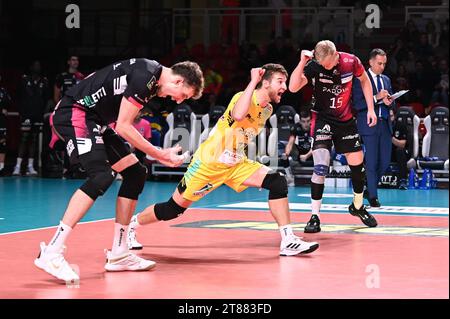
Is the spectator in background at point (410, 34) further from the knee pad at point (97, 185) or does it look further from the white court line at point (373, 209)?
the knee pad at point (97, 185)

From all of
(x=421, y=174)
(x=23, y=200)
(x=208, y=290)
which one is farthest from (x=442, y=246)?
(x=421, y=174)

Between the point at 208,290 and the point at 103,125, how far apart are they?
1.66m

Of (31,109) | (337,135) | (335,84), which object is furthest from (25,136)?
(335,84)

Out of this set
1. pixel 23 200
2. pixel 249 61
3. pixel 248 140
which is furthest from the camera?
pixel 249 61

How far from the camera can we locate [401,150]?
1733 centimetres

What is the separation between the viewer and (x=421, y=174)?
17656 millimetres

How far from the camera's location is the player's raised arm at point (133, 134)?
690cm

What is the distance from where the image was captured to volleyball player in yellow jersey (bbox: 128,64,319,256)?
8195 mm

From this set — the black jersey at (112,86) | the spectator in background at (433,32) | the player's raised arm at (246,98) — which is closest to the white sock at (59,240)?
the black jersey at (112,86)

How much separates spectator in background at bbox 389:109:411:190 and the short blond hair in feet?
25.9

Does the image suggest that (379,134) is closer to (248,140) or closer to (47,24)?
(248,140)

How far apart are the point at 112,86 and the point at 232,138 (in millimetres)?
1533

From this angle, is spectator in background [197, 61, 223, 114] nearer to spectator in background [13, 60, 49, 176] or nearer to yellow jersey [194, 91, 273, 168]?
spectator in background [13, 60, 49, 176]

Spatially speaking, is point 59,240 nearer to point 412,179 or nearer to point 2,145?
point 412,179
